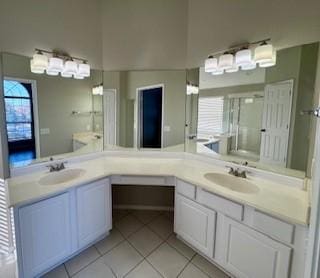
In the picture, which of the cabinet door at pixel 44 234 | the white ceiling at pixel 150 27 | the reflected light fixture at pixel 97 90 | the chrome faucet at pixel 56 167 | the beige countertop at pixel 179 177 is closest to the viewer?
the beige countertop at pixel 179 177

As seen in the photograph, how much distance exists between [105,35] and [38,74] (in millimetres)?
998

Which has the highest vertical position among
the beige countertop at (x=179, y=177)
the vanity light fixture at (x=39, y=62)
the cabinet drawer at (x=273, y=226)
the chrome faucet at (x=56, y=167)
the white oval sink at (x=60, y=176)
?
the vanity light fixture at (x=39, y=62)

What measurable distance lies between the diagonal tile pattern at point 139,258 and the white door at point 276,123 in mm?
1183

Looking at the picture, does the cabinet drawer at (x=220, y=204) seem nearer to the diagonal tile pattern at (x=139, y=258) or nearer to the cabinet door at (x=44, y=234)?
the diagonal tile pattern at (x=139, y=258)

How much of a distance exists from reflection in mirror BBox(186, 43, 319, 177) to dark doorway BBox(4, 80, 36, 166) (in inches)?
69.8

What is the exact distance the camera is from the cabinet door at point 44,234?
1.47 m

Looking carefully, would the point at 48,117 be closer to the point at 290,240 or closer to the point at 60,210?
the point at 60,210

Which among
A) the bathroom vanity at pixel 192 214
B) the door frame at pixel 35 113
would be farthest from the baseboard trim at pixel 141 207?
the door frame at pixel 35 113

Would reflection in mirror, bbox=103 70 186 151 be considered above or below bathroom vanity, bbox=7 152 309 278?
above

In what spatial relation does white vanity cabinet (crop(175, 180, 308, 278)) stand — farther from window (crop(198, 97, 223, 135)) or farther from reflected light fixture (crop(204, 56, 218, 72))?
reflected light fixture (crop(204, 56, 218, 72))

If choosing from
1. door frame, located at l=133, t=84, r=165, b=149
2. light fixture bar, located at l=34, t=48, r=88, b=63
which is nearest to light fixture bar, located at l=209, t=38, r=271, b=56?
door frame, located at l=133, t=84, r=165, b=149

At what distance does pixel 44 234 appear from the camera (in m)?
1.59

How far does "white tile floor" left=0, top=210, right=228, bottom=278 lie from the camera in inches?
69.0

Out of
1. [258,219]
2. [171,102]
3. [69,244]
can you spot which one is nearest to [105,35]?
[171,102]
